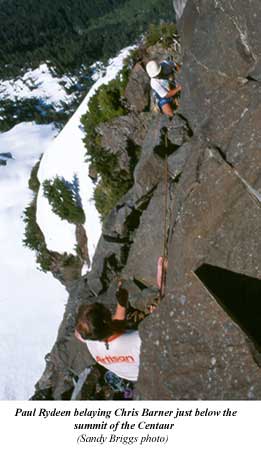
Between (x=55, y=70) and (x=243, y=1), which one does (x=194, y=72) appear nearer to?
(x=243, y=1)

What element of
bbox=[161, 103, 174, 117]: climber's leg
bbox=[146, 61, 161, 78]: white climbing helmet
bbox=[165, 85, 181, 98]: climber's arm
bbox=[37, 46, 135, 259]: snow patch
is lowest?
bbox=[37, 46, 135, 259]: snow patch

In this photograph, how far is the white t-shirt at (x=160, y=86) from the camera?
10.7 metres

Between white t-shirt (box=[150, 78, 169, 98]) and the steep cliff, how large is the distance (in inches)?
27.4

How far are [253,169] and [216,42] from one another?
13.7ft

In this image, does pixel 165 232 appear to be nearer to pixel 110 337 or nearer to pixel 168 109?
pixel 110 337

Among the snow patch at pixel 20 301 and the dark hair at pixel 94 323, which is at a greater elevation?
the dark hair at pixel 94 323

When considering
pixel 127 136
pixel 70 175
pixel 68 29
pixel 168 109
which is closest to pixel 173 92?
pixel 168 109

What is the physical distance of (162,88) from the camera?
426 inches

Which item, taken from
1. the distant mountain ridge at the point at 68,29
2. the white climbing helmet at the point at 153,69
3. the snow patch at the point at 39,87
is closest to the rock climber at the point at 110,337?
the white climbing helmet at the point at 153,69

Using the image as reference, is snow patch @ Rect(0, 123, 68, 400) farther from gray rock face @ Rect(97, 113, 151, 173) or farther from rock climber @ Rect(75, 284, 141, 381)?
rock climber @ Rect(75, 284, 141, 381)

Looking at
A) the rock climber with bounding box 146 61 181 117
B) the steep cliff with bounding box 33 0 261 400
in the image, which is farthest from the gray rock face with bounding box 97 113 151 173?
the steep cliff with bounding box 33 0 261 400

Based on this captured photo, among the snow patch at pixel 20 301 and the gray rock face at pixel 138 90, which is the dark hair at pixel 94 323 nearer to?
the gray rock face at pixel 138 90

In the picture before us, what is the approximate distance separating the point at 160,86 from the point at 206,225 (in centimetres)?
549

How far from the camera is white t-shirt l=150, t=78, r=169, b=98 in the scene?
10.7 meters
